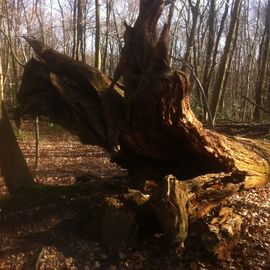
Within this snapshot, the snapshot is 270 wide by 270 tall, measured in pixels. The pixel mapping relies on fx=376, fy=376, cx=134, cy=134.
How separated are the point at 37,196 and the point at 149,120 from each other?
206 centimetres

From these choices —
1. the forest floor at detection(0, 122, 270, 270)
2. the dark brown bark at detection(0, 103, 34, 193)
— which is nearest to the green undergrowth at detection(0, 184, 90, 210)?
the forest floor at detection(0, 122, 270, 270)

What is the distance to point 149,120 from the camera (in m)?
5.26

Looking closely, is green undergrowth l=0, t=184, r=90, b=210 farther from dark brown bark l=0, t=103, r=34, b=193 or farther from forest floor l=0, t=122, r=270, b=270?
dark brown bark l=0, t=103, r=34, b=193

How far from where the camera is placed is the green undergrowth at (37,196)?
5.59m

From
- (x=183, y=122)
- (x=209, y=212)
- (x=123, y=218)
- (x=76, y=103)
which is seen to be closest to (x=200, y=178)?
(x=209, y=212)

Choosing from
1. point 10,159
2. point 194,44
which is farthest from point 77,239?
point 194,44

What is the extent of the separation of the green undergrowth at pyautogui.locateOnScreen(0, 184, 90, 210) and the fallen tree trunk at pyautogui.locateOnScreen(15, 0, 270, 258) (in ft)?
2.89

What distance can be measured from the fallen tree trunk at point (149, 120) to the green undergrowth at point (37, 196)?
34.7 inches

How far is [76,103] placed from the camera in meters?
5.31

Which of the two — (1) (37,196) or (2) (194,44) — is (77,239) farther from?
(2) (194,44)

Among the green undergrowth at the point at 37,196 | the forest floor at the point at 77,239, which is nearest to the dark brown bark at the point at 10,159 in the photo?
the green undergrowth at the point at 37,196

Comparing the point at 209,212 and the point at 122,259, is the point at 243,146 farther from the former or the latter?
the point at 122,259

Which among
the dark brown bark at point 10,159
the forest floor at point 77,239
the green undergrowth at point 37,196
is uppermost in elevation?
the dark brown bark at point 10,159

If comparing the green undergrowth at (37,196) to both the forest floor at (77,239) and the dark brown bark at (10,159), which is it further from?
the dark brown bark at (10,159)
